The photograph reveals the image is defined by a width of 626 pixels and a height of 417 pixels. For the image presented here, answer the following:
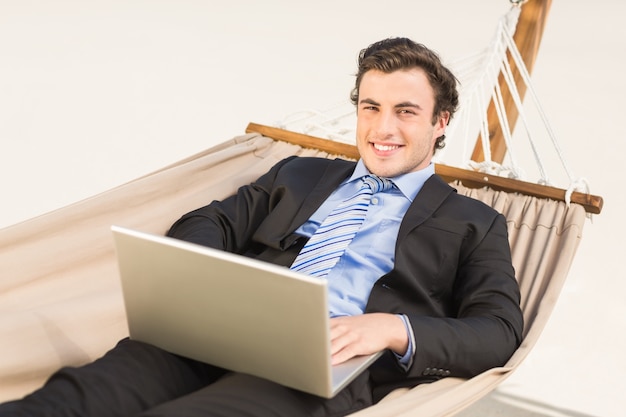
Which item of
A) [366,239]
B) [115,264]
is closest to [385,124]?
[366,239]

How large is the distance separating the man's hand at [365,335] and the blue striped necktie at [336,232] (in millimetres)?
248

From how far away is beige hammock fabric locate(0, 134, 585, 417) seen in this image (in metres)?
1.75

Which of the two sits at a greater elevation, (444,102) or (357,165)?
(444,102)

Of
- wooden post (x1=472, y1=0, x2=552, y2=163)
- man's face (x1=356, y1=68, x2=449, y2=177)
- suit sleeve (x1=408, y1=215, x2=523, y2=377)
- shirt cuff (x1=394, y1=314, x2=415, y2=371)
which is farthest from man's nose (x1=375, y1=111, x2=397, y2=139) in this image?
wooden post (x1=472, y1=0, x2=552, y2=163)

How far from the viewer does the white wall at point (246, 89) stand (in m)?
3.41

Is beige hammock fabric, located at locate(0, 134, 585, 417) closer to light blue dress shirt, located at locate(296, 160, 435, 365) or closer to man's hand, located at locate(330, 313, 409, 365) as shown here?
man's hand, located at locate(330, 313, 409, 365)

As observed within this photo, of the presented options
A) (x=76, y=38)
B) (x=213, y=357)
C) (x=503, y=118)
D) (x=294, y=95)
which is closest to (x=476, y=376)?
(x=213, y=357)

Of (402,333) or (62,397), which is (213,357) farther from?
(402,333)

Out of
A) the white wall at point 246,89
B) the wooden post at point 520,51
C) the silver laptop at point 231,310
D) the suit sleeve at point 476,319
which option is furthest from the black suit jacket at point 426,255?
the white wall at point 246,89

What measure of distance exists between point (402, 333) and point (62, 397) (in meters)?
0.62

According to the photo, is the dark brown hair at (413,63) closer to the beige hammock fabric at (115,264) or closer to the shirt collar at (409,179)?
the shirt collar at (409,179)

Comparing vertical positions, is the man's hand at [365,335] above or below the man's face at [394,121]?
below

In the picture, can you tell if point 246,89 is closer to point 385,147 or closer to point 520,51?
point 520,51

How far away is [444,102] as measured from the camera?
2.14 m
